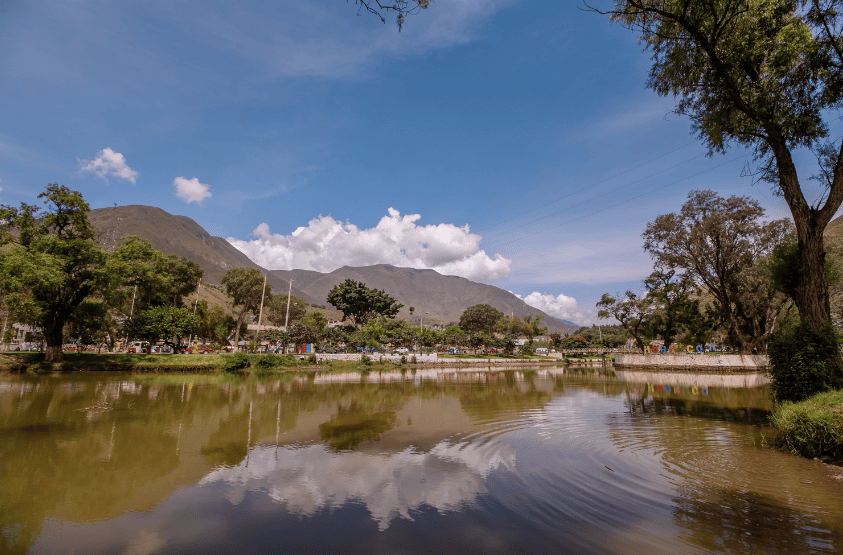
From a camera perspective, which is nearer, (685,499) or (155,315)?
(685,499)

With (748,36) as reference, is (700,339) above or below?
below

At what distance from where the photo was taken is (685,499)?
552 centimetres

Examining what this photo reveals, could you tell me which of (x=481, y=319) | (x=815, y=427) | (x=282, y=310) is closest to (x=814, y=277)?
(x=815, y=427)

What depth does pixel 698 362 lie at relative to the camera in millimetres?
A: 37906

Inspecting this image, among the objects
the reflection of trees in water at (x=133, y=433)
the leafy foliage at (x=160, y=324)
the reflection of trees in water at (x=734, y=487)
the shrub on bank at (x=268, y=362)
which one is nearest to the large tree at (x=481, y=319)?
the shrub on bank at (x=268, y=362)

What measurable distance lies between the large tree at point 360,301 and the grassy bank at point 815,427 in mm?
59231

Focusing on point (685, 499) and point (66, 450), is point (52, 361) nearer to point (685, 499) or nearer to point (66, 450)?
point (66, 450)

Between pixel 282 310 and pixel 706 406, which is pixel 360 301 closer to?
pixel 282 310

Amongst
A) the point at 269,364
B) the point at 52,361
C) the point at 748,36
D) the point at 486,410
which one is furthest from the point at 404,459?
the point at 52,361

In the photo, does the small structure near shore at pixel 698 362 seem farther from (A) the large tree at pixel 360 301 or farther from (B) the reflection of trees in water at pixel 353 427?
(A) the large tree at pixel 360 301

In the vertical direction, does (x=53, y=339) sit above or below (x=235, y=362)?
above

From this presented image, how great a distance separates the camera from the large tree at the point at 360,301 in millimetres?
65125

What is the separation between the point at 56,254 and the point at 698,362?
2160 inches

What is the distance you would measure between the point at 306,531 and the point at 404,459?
3263 mm
